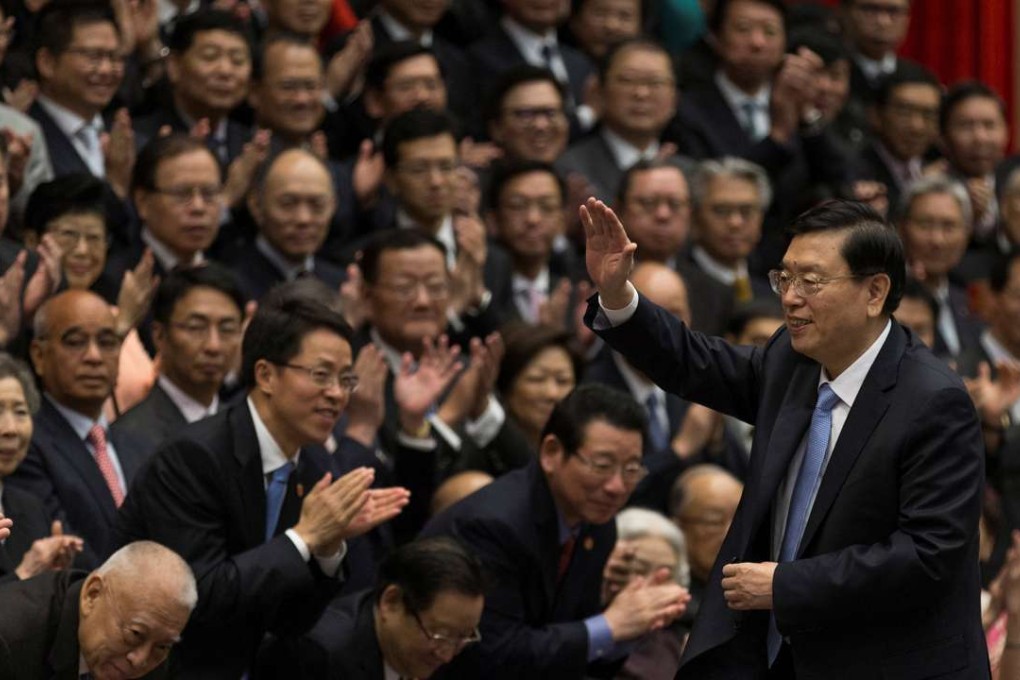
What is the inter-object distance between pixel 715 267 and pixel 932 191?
862mm

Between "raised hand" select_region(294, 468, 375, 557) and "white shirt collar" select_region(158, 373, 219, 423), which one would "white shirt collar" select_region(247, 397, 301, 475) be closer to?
"raised hand" select_region(294, 468, 375, 557)

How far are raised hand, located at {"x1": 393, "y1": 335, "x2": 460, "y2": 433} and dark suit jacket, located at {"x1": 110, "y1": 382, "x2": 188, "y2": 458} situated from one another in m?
0.56

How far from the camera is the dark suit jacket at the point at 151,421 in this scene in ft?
15.0

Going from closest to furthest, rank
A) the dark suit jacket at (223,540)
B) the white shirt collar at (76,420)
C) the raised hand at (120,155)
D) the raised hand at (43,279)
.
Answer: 1. the dark suit jacket at (223,540)
2. the white shirt collar at (76,420)
3. the raised hand at (43,279)
4. the raised hand at (120,155)

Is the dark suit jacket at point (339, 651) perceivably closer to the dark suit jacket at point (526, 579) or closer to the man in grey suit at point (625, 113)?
the dark suit jacket at point (526, 579)

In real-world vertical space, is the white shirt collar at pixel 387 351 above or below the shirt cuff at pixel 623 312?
below

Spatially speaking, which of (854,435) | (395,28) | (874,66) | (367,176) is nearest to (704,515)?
(367,176)

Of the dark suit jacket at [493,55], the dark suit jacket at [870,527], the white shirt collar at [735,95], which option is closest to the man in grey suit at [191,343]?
the dark suit jacket at [870,527]

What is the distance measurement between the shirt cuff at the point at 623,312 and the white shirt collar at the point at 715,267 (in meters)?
2.93

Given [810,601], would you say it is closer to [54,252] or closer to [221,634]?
[221,634]

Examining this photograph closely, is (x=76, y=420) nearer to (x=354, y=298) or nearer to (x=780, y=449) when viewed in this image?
(x=354, y=298)

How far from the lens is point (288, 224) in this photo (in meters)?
5.39

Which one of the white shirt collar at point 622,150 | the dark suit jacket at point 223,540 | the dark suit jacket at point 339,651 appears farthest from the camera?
the white shirt collar at point 622,150

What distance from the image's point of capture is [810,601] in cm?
323
